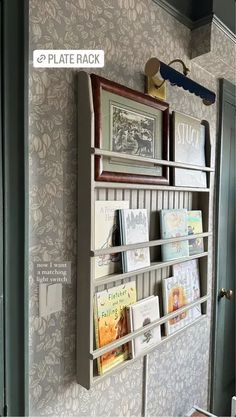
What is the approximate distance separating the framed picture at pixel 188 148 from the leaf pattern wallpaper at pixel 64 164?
241 mm

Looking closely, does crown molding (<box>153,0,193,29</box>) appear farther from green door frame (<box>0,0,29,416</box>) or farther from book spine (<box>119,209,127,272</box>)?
book spine (<box>119,209,127,272</box>)

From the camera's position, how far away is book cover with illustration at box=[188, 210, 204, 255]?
133 cm

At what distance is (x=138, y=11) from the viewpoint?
1084 millimetres

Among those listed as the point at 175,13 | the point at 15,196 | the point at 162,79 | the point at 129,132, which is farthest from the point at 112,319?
the point at 175,13

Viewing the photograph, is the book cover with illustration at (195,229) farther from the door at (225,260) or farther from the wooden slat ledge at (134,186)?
the door at (225,260)

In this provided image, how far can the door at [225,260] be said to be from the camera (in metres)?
1.63

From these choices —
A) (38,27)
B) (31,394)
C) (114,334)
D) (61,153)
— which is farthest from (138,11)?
(31,394)

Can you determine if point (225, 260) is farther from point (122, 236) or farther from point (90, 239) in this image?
point (90, 239)

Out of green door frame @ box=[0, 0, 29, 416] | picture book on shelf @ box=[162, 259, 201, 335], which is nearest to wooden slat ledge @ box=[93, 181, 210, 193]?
green door frame @ box=[0, 0, 29, 416]

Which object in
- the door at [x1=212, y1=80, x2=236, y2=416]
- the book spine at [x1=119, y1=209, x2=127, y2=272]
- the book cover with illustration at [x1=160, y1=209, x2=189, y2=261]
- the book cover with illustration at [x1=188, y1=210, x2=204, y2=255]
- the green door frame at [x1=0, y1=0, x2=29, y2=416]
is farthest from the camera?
the door at [x1=212, y1=80, x2=236, y2=416]

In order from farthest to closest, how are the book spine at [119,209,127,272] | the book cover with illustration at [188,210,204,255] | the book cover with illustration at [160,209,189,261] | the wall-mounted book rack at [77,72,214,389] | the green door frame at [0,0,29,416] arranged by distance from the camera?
1. the book cover with illustration at [188,210,204,255]
2. the book cover with illustration at [160,209,189,261]
3. the book spine at [119,209,127,272]
4. the wall-mounted book rack at [77,72,214,389]
5. the green door frame at [0,0,29,416]

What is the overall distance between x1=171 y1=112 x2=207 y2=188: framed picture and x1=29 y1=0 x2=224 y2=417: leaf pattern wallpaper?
0.79 feet

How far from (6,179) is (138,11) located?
84cm

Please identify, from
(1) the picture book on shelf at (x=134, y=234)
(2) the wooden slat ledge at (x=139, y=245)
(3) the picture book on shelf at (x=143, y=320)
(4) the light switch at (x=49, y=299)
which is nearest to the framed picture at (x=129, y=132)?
(1) the picture book on shelf at (x=134, y=234)
